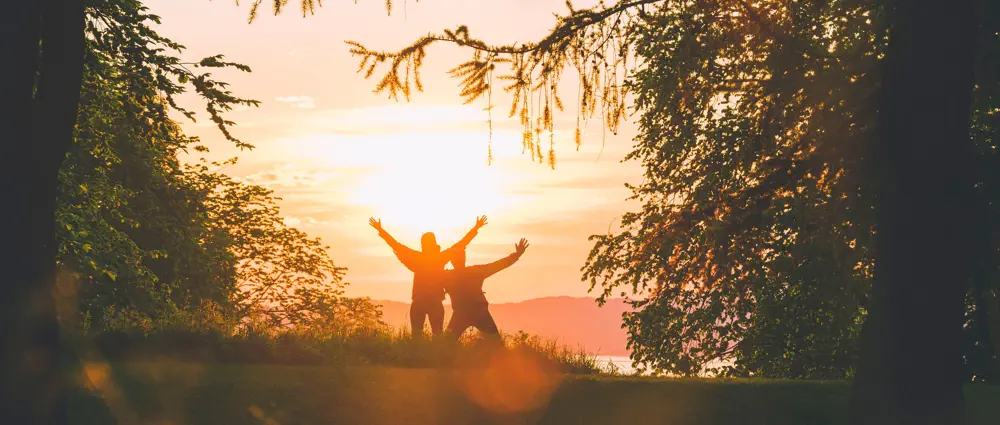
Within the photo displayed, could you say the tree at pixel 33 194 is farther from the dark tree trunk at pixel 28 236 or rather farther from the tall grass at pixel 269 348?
the tall grass at pixel 269 348

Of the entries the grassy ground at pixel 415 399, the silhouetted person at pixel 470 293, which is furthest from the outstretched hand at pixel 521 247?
the grassy ground at pixel 415 399

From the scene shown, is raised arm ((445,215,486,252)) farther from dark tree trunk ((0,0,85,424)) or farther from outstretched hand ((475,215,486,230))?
dark tree trunk ((0,0,85,424))

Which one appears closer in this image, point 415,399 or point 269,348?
point 415,399

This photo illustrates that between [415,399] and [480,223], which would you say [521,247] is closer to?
[480,223]

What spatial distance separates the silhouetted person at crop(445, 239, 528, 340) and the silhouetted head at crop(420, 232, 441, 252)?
464 mm

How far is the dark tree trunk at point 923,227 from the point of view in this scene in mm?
7504

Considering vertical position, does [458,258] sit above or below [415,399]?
above

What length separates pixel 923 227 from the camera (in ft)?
24.8

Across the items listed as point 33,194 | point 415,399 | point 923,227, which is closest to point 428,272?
point 415,399

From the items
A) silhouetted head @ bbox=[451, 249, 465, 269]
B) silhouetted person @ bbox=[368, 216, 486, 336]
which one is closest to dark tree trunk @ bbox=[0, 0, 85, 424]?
silhouetted person @ bbox=[368, 216, 486, 336]

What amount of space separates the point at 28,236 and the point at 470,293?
9737 millimetres

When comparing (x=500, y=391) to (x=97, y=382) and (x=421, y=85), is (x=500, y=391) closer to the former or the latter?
(x=421, y=85)

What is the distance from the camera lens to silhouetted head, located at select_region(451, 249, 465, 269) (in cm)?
1683

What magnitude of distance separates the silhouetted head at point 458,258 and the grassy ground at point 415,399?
5799 mm
